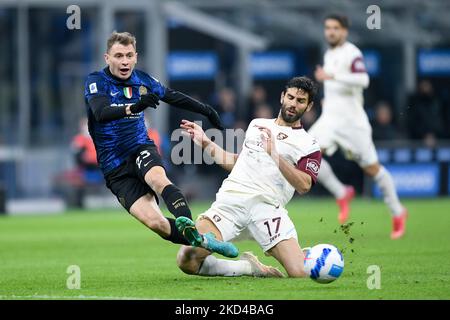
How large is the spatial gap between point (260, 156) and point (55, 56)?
54.2ft

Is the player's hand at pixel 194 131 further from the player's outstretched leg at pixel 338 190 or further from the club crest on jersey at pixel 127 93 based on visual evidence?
the player's outstretched leg at pixel 338 190

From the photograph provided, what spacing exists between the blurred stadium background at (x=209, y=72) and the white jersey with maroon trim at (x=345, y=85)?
24.2 ft

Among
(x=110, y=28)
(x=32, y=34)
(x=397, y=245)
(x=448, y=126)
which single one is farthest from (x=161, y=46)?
(x=397, y=245)

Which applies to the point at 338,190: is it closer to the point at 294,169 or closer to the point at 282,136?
the point at 282,136

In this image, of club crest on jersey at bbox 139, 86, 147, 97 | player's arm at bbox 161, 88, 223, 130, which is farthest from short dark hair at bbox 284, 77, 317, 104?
club crest on jersey at bbox 139, 86, 147, 97

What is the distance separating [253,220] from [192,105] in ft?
3.99

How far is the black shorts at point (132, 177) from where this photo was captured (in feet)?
34.7

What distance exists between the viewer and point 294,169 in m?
10.2

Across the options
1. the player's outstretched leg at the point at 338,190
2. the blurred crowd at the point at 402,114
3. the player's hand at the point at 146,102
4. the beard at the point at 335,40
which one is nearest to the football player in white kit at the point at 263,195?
the player's hand at the point at 146,102

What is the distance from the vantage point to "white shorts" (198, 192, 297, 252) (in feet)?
34.9

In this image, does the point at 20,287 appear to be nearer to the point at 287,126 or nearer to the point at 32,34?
the point at 287,126

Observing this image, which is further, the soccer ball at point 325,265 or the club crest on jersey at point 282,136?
the club crest on jersey at point 282,136

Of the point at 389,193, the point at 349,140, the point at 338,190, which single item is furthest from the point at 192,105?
the point at 338,190

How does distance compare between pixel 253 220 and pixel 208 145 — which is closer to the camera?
pixel 253 220
